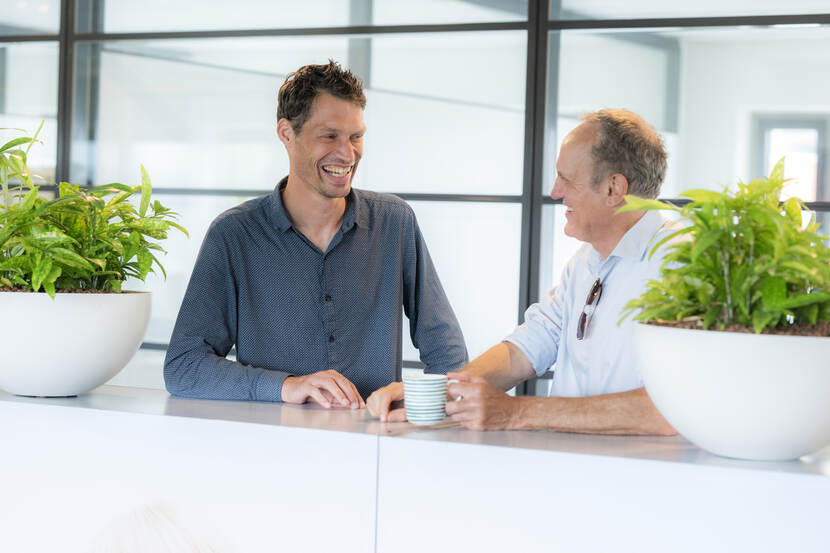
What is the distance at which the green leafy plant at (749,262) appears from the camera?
1.34 m

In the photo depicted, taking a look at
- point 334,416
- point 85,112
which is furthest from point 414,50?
point 334,416

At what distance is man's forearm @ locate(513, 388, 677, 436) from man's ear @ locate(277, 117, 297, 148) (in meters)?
1.38

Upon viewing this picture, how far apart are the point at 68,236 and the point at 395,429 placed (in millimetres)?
770

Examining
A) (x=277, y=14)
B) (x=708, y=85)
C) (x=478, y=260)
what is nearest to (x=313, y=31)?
(x=277, y=14)

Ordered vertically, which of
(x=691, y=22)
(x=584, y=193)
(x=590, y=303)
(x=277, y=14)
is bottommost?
(x=590, y=303)

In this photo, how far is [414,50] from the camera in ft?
15.3

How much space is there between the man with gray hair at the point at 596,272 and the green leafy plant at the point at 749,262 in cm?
74

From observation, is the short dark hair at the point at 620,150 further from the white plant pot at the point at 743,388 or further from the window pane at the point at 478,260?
the window pane at the point at 478,260

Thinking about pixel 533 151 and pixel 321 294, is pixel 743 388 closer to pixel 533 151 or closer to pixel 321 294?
pixel 321 294

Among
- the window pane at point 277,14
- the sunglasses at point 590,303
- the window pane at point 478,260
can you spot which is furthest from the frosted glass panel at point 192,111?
the sunglasses at point 590,303

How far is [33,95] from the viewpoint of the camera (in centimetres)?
520

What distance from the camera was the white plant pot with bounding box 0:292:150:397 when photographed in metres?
1.85

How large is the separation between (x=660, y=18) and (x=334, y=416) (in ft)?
10.4

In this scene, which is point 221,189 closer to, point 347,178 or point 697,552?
point 347,178
